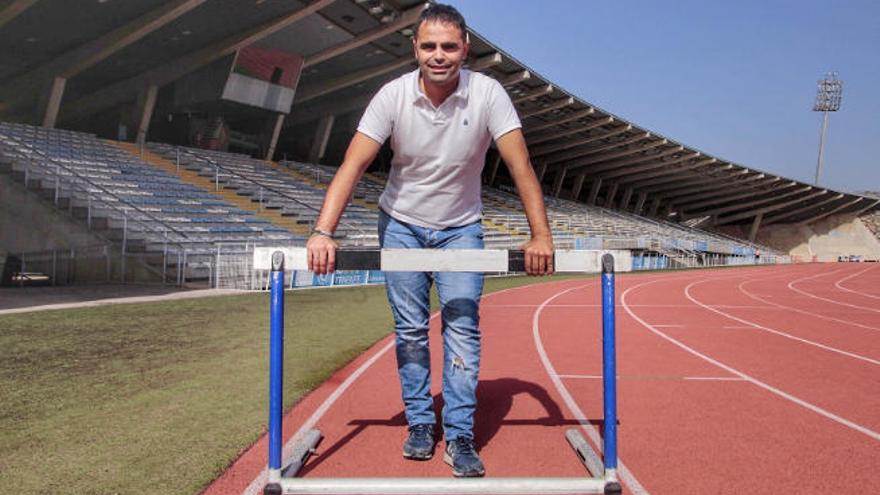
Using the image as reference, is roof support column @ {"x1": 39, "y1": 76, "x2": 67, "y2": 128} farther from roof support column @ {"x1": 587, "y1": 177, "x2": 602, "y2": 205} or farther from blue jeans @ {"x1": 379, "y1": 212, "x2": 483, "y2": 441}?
roof support column @ {"x1": 587, "y1": 177, "x2": 602, "y2": 205}

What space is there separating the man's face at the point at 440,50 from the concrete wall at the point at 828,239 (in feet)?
274

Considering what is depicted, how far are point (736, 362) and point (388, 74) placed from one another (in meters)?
25.3

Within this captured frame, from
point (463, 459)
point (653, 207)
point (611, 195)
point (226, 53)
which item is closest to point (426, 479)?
point (463, 459)

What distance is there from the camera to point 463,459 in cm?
288

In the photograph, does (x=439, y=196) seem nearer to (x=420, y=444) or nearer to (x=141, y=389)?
(x=420, y=444)

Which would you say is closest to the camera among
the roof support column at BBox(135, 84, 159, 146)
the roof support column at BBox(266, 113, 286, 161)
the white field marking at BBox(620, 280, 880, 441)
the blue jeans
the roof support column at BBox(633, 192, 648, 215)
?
the blue jeans

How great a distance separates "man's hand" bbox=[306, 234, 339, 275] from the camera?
8.71 ft

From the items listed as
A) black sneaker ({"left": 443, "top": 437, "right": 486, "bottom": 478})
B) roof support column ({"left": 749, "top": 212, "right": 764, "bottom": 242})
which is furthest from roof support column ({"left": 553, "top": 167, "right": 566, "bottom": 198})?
black sneaker ({"left": 443, "top": 437, "right": 486, "bottom": 478})

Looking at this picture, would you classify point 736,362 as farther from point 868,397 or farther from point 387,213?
point 387,213

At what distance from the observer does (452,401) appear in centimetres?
307

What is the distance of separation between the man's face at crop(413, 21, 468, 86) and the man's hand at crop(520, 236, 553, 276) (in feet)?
2.84

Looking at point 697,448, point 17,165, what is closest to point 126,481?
point 697,448

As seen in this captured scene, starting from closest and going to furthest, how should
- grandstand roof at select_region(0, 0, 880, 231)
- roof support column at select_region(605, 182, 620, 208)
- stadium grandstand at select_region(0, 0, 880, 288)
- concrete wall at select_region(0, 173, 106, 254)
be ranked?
concrete wall at select_region(0, 173, 106, 254) < stadium grandstand at select_region(0, 0, 880, 288) < grandstand roof at select_region(0, 0, 880, 231) < roof support column at select_region(605, 182, 620, 208)

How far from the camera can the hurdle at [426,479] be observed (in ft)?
8.46
